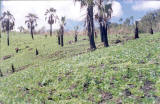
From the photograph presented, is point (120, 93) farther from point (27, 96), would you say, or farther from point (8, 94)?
point (8, 94)

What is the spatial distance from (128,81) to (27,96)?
688 centimetres

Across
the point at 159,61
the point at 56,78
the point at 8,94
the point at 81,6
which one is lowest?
the point at 8,94

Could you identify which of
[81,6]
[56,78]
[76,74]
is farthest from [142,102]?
[81,6]

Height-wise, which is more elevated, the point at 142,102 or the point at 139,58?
the point at 139,58

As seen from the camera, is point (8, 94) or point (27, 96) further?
point (8, 94)

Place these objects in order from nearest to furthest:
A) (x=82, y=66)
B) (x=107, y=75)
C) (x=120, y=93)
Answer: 1. (x=120, y=93)
2. (x=107, y=75)
3. (x=82, y=66)

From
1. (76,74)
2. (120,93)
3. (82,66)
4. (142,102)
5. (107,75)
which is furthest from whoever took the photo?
(82,66)

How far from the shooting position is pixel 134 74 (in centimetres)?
1400

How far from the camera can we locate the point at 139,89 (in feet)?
39.2

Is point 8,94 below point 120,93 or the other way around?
below

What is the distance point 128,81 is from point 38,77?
923 cm

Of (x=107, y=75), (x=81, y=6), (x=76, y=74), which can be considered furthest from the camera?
(x=81, y=6)

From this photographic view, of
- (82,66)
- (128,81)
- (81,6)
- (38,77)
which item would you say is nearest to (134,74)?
(128,81)

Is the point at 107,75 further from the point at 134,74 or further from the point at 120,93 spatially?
the point at 120,93
